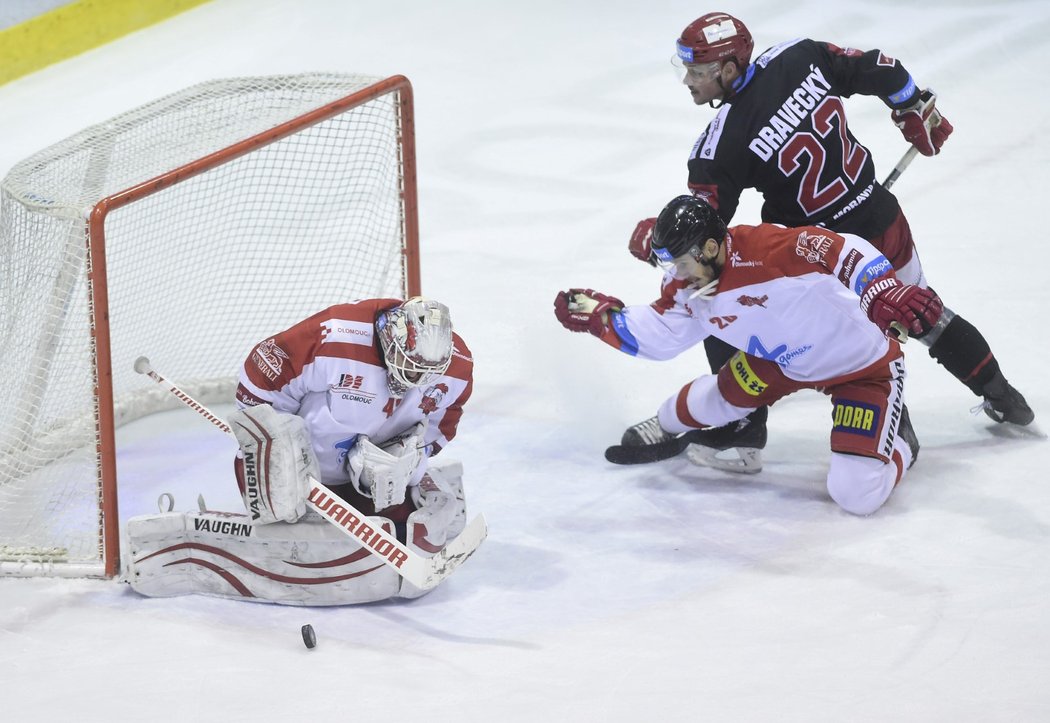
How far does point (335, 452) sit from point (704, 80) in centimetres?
143

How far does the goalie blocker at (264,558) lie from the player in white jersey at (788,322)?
2.78ft

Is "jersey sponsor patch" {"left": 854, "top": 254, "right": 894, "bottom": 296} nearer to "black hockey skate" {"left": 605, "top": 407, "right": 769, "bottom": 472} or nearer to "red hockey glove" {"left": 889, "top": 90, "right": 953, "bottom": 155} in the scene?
"black hockey skate" {"left": 605, "top": 407, "right": 769, "bottom": 472}

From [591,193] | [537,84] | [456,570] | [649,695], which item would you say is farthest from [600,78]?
[649,695]

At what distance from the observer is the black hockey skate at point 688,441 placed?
3.84 meters

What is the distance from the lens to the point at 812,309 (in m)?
3.46

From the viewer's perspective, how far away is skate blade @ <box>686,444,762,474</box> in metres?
3.85

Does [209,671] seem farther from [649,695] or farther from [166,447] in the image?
[166,447]

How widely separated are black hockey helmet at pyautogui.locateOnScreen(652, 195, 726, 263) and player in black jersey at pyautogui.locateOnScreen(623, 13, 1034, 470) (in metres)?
0.13

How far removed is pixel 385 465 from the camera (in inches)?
122

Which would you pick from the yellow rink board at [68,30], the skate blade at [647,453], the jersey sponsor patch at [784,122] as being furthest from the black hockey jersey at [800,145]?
the yellow rink board at [68,30]

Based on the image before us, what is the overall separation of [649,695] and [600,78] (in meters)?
4.51

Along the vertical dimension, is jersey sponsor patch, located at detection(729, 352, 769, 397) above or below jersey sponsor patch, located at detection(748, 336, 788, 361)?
below

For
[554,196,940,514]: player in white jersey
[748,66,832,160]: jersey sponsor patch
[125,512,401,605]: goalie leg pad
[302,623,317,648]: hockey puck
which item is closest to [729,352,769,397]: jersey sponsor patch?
[554,196,940,514]: player in white jersey

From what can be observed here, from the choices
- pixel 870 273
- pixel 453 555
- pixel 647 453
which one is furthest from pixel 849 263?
pixel 453 555
